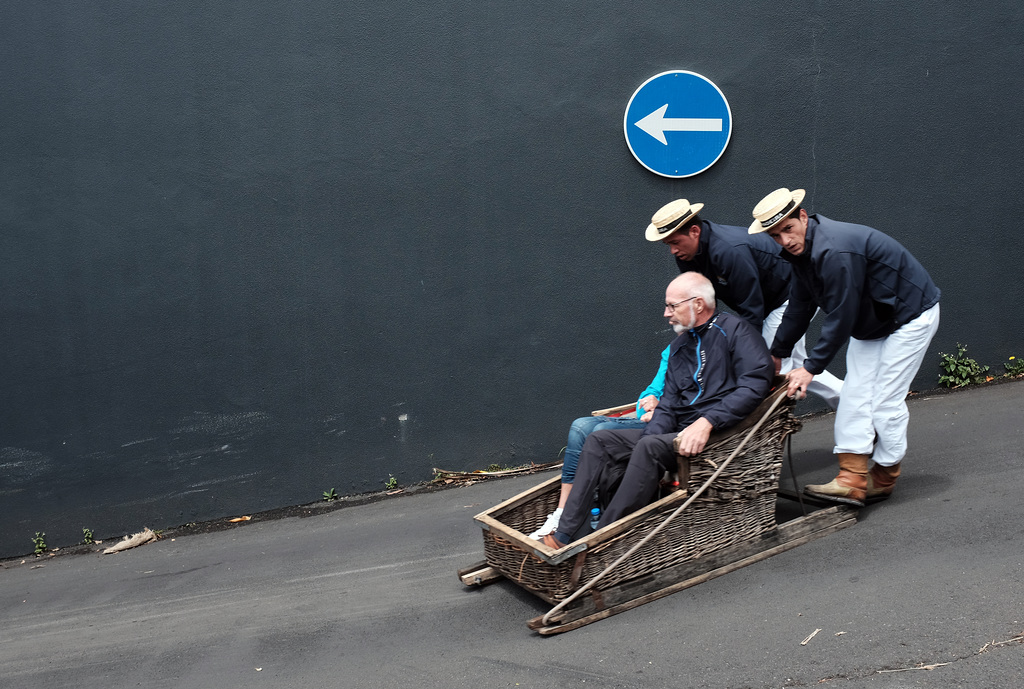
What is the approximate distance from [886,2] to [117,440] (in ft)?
22.4

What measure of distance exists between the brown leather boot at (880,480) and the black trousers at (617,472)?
4.41 feet

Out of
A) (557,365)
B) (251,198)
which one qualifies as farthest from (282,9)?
(557,365)

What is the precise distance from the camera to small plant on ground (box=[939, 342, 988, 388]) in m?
7.08

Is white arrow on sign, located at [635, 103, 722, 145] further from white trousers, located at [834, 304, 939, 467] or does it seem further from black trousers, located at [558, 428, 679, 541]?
black trousers, located at [558, 428, 679, 541]

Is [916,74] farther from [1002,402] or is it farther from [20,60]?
[20,60]

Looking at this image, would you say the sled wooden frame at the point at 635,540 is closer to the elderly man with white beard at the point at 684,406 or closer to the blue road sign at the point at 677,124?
the elderly man with white beard at the point at 684,406

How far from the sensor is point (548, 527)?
175 inches

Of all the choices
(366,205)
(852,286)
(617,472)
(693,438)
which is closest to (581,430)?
(617,472)

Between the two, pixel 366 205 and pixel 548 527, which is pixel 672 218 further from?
pixel 366 205

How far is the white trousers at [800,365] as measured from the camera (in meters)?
5.19

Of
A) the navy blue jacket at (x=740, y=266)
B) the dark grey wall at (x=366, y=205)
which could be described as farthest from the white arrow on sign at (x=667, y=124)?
the navy blue jacket at (x=740, y=266)

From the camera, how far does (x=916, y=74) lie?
681cm

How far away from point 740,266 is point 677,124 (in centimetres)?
203

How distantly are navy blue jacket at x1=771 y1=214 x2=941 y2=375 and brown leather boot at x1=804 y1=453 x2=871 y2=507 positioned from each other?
24.1 inches
